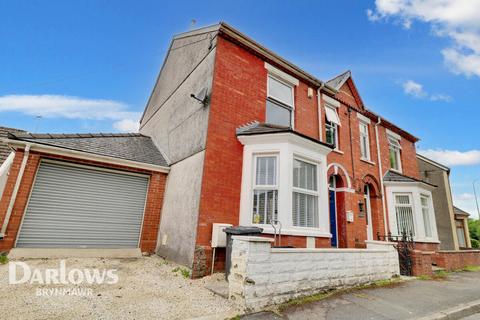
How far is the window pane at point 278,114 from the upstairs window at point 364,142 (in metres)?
4.86

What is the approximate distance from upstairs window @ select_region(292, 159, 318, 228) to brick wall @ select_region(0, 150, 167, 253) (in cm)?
461

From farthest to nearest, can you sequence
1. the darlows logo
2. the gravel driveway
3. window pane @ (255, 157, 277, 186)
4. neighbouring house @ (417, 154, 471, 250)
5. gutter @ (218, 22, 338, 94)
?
neighbouring house @ (417, 154, 471, 250) → gutter @ (218, 22, 338, 94) → window pane @ (255, 157, 277, 186) → the darlows logo → the gravel driveway

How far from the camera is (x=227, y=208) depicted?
6.62 m

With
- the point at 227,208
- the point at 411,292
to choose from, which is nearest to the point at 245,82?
the point at 227,208

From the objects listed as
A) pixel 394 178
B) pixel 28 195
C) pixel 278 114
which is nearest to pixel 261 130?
pixel 278 114

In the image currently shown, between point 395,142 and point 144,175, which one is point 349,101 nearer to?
point 395,142

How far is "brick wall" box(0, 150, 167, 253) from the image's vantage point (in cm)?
621

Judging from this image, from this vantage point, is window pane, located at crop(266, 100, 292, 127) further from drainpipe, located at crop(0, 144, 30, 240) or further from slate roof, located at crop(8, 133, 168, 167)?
drainpipe, located at crop(0, 144, 30, 240)

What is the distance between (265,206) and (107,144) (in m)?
5.88

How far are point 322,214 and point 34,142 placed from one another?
854 centimetres

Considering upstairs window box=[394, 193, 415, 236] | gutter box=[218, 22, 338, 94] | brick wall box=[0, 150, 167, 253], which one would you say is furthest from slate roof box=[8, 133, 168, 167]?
upstairs window box=[394, 193, 415, 236]

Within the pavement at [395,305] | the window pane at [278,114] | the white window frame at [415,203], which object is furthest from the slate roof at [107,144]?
the white window frame at [415,203]

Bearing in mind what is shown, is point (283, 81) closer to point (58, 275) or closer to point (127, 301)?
point (127, 301)

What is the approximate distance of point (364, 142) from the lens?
1238 cm
